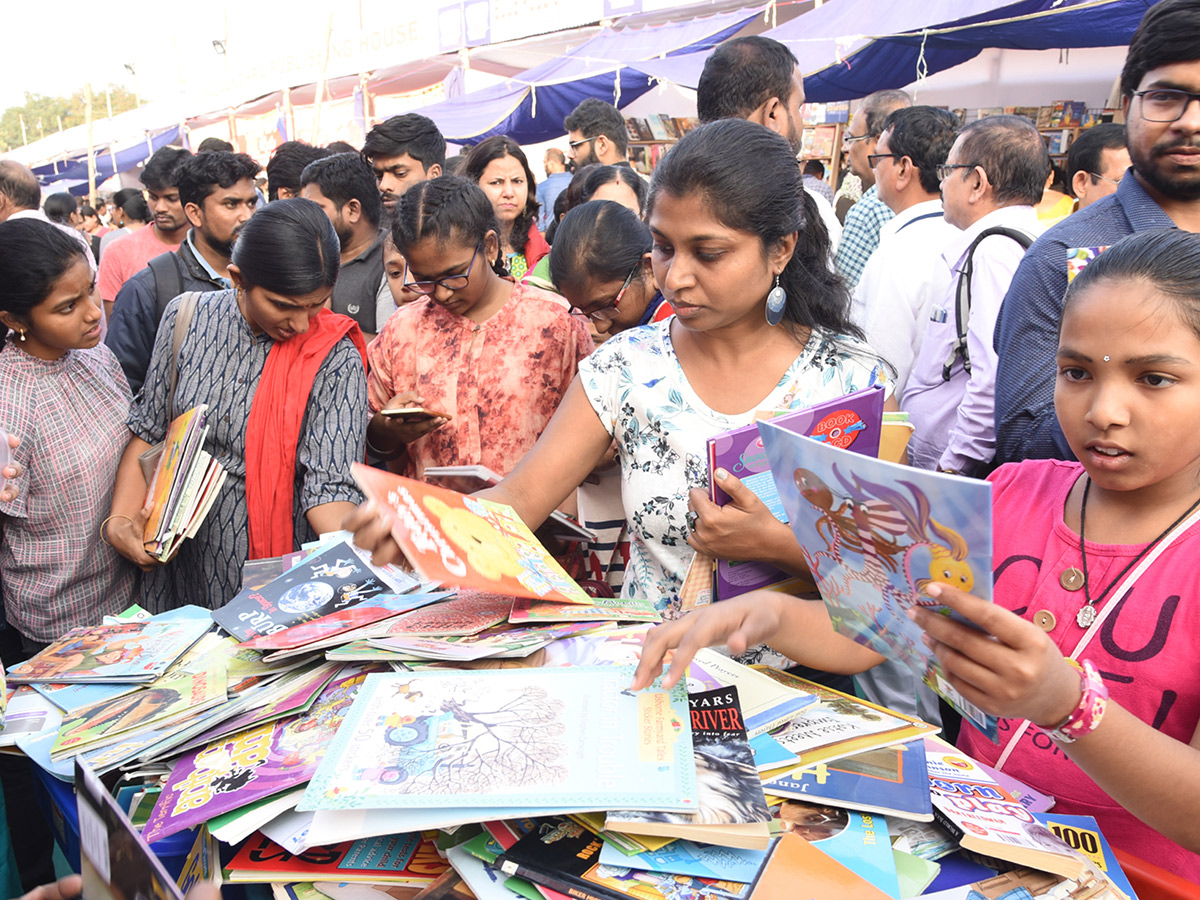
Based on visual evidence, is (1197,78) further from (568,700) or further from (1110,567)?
(568,700)

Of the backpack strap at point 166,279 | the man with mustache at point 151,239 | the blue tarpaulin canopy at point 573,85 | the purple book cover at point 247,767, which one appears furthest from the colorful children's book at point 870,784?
the blue tarpaulin canopy at point 573,85

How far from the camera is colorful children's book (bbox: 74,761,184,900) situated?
73cm

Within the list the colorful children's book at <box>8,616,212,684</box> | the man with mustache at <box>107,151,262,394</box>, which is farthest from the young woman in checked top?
the man with mustache at <box>107,151,262,394</box>

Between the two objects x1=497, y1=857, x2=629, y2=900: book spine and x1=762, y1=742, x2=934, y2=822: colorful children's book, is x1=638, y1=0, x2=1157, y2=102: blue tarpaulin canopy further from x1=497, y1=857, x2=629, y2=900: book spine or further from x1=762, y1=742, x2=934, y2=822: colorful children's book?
x1=497, y1=857, x2=629, y2=900: book spine

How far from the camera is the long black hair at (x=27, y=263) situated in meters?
2.21

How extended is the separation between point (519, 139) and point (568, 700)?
11.3 meters

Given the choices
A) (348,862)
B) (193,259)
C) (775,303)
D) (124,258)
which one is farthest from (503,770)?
(124,258)

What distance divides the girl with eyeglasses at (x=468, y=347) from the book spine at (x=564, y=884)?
1.56 metres

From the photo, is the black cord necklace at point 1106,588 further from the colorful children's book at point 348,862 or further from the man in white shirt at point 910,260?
the man in white shirt at point 910,260

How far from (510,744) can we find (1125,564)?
920 mm

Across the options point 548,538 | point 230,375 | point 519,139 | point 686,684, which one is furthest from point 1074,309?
point 519,139

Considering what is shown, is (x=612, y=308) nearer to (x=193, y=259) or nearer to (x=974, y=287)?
(x=974, y=287)

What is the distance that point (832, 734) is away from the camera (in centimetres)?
118

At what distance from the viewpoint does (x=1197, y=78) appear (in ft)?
5.50
